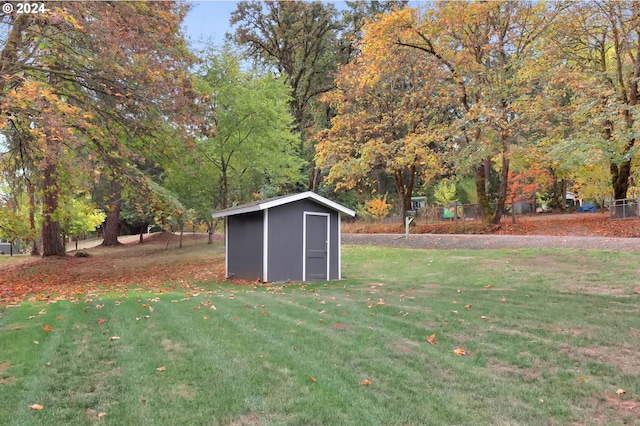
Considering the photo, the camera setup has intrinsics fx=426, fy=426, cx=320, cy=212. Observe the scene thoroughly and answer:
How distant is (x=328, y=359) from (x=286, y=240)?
7269mm

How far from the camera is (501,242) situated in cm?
1527

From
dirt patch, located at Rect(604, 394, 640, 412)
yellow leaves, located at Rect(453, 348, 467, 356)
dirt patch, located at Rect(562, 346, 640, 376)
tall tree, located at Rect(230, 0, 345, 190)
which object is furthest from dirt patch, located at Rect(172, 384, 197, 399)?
tall tree, located at Rect(230, 0, 345, 190)

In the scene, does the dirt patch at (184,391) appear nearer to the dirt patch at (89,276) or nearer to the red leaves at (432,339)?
the red leaves at (432,339)

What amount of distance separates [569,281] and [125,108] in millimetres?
10815

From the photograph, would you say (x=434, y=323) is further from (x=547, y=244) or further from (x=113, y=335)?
(x=547, y=244)

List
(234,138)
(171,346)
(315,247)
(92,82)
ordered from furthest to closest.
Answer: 1. (234,138)
2. (315,247)
3. (92,82)
4. (171,346)

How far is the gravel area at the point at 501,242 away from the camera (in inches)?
500

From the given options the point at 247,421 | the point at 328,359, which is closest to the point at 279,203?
the point at 328,359

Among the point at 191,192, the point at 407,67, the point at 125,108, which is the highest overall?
the point at 407,67

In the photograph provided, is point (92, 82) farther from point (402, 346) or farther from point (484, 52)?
point (484, 52)

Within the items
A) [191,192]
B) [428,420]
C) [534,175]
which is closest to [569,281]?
[428,420]

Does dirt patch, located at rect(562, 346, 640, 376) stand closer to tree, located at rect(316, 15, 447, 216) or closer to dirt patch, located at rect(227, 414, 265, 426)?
dirt patch, located at rect(227, 414, 265, 426)

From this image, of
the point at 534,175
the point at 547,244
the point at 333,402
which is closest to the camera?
the point at 333,402

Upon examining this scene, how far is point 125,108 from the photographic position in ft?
34.3
